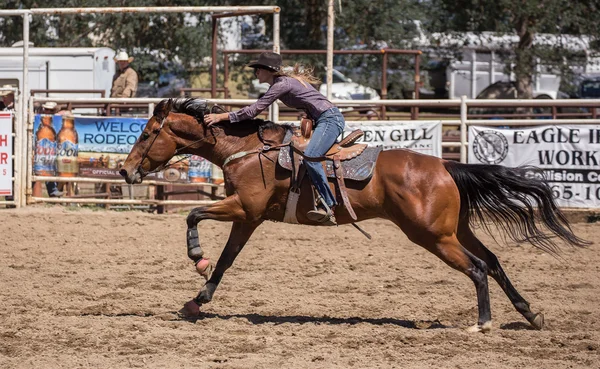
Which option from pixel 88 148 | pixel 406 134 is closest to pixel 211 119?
pixel 406 134

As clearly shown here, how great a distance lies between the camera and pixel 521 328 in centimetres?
632

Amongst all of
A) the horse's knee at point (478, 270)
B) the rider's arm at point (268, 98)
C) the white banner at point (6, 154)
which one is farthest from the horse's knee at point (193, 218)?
the white banner at point (6, 154)

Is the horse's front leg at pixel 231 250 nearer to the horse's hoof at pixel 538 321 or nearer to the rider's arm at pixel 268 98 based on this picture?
the rider's arm at pixel 268 98

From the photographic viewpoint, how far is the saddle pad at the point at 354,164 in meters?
6.43

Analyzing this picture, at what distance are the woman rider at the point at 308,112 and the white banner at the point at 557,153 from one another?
555cm

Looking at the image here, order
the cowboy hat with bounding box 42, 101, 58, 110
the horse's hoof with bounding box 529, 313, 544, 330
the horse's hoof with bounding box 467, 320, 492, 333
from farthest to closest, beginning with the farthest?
1. the cowboy hat with bounding box 42, 101, 58, 110
2. the horse's hoof with bounding box 529, 313, 544, 330
3. the horse's hoof with bounding box 467, 320, 492, 333

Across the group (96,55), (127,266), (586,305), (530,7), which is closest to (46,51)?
(96,55)

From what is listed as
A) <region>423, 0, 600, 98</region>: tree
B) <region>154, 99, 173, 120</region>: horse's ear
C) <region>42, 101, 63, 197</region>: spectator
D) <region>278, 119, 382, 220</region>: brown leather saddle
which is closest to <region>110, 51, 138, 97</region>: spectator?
<region>42, 101, 63, 197</region>: spectator

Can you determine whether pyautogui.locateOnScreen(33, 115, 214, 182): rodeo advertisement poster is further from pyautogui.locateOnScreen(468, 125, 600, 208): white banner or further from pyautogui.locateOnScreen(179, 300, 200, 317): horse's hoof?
pyautogui.locateOnScreen(179, 300, 200, 317): horse's hoof

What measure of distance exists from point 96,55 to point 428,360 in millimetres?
13304

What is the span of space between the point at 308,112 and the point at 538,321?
2.25 meters

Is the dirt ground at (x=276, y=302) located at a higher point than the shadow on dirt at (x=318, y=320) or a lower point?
higher

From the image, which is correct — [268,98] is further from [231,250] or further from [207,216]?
[231,250]

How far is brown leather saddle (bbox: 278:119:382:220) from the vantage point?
253 inches
